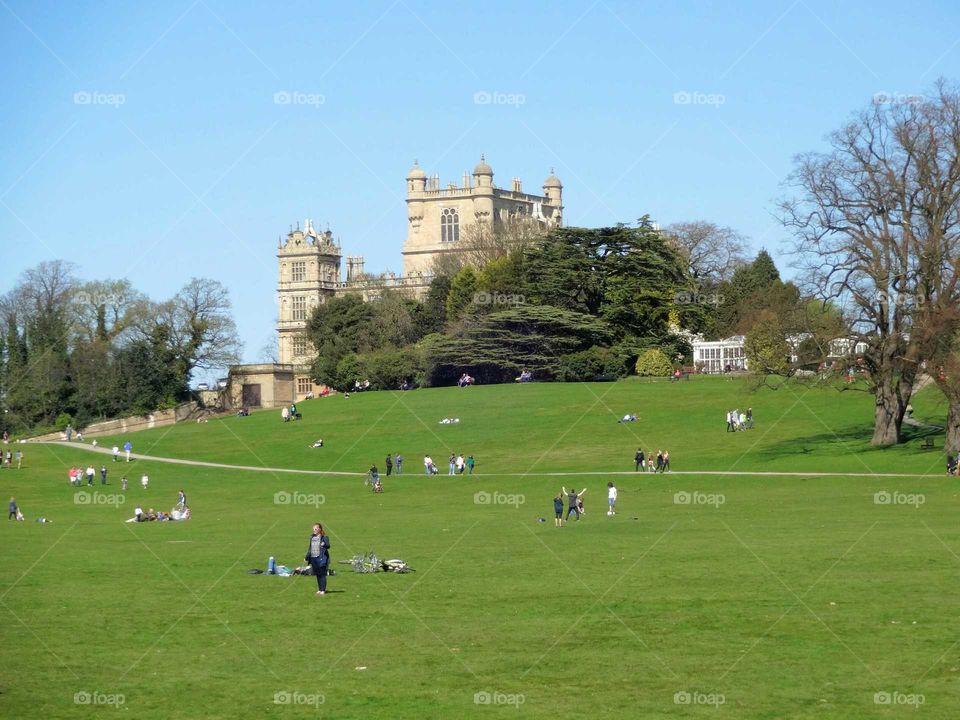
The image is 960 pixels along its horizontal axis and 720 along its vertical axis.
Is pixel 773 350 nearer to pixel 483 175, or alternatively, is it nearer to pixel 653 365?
pixel 653 365

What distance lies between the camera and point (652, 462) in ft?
199

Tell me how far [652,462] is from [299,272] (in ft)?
307

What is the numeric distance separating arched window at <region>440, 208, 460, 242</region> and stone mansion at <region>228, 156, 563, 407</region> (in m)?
0.10

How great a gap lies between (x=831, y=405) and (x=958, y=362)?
2033 cm

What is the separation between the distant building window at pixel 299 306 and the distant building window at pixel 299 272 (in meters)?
1.84

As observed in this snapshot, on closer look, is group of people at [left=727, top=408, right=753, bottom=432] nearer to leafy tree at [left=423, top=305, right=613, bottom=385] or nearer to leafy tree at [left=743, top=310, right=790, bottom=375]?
leafy tree at [left=743, top=310, right=790, bottom=375]

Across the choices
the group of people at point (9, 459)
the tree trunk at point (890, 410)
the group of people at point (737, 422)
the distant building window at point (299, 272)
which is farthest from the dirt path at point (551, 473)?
the distant building window at point (299, 272)

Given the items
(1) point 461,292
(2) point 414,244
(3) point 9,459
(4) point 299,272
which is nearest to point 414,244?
(2) point 414,244

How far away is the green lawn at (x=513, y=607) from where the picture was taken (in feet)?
59.3

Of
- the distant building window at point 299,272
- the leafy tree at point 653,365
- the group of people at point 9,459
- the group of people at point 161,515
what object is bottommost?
the group of people at point 161,515

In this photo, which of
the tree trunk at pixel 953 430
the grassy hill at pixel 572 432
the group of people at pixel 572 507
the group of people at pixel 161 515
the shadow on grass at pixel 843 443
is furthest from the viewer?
the grassy hill at pixel 572 432

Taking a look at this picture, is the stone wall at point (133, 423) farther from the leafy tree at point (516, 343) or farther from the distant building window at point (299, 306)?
the distant building window at point (299, 306)

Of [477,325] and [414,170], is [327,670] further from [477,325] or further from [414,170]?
[414,170]

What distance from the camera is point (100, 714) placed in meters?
17.2
